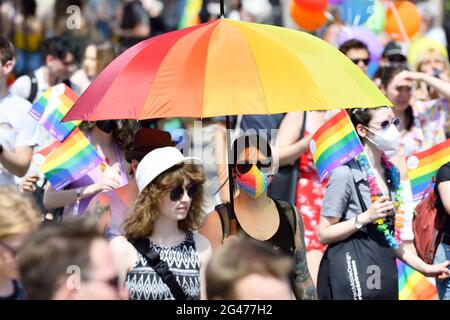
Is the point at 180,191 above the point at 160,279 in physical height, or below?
above

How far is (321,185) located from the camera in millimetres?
7848

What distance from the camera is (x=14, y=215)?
187 inches

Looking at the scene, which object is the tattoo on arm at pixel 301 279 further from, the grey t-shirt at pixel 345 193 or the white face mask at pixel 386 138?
the white face mask at pixel 386 138

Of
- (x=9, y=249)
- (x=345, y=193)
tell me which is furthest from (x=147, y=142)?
(x=9, y=249)

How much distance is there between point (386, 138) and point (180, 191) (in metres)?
1.68

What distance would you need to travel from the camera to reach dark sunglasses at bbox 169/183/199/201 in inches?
214

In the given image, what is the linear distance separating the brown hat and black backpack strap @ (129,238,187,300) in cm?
91

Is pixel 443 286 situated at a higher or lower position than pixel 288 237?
lower

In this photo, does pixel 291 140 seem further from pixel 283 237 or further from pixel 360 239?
pixel 283 237

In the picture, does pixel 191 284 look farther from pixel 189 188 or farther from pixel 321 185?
pixel 321 185

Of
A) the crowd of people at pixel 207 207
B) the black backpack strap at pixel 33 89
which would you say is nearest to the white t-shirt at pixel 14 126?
the crowd of people at pixel 207 207

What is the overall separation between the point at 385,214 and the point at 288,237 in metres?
0.70

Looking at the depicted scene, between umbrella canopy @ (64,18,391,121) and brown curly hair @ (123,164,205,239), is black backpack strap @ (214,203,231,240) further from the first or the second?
umbrella canopy @ (64,18,391,121)

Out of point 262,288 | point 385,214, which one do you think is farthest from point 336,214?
point 262,288
